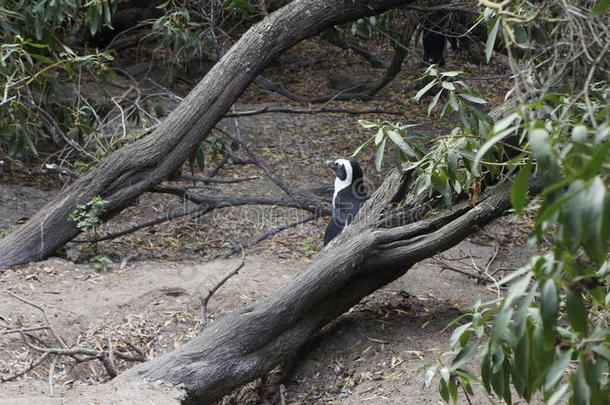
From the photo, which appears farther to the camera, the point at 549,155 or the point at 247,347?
the point at 247,347

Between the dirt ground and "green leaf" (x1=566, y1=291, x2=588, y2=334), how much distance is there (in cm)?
106

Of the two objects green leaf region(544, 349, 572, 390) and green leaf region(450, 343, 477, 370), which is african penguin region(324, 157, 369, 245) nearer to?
green leaf region(450, 343, 477, 370)

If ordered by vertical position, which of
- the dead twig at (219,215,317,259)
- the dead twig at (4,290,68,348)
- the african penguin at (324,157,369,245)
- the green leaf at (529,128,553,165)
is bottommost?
the dead twig at (219,215,317,259)

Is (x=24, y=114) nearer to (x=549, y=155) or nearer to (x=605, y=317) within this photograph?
(x=605, y=317)

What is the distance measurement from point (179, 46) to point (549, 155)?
5798 millimetres

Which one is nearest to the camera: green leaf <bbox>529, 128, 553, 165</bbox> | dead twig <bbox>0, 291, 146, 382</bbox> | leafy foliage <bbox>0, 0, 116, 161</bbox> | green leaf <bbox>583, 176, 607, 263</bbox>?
green leaf <bbox>583, 176, 607, 263</bbox>

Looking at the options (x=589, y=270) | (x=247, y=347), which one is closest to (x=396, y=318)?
(x=247, y=347)

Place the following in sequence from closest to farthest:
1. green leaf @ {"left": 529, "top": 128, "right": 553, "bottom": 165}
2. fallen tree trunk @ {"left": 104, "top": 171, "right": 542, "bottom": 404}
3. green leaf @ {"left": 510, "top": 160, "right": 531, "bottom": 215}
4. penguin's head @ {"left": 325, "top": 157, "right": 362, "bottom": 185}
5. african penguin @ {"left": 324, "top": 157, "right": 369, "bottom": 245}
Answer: green leaf @ {"left": 529, "top": 128, "right": 553, "bottom": 165}, green leaf @ {"left": 510, "top": 160, "right": 531, "bottom": 215}, fallen tree trunk @ {"left": 104, "top": 171, "right": 542, "bottom": 404}, african penguin @ {"left": 324, "top": 157, "right": 369, "bottom": 245}, penguin's head @ {"left": 325, "top": 157, "right": 362, "bottom": 185}

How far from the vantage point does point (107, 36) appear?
30.7 feet

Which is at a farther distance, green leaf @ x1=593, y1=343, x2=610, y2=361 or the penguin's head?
the penguin's head

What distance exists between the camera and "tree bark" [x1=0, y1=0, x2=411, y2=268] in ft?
17.4

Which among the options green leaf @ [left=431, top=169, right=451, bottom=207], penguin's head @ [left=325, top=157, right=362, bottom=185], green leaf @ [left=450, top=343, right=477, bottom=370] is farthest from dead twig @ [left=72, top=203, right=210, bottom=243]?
green leaf @ [left=450, top=343, right=477, bottom=370]

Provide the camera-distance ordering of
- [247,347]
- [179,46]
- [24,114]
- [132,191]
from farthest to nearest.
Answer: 1. [179,46]
2. [24,114]
3. [132,191]
4. [247,347]

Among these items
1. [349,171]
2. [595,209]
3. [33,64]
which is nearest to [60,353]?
[595,209]
